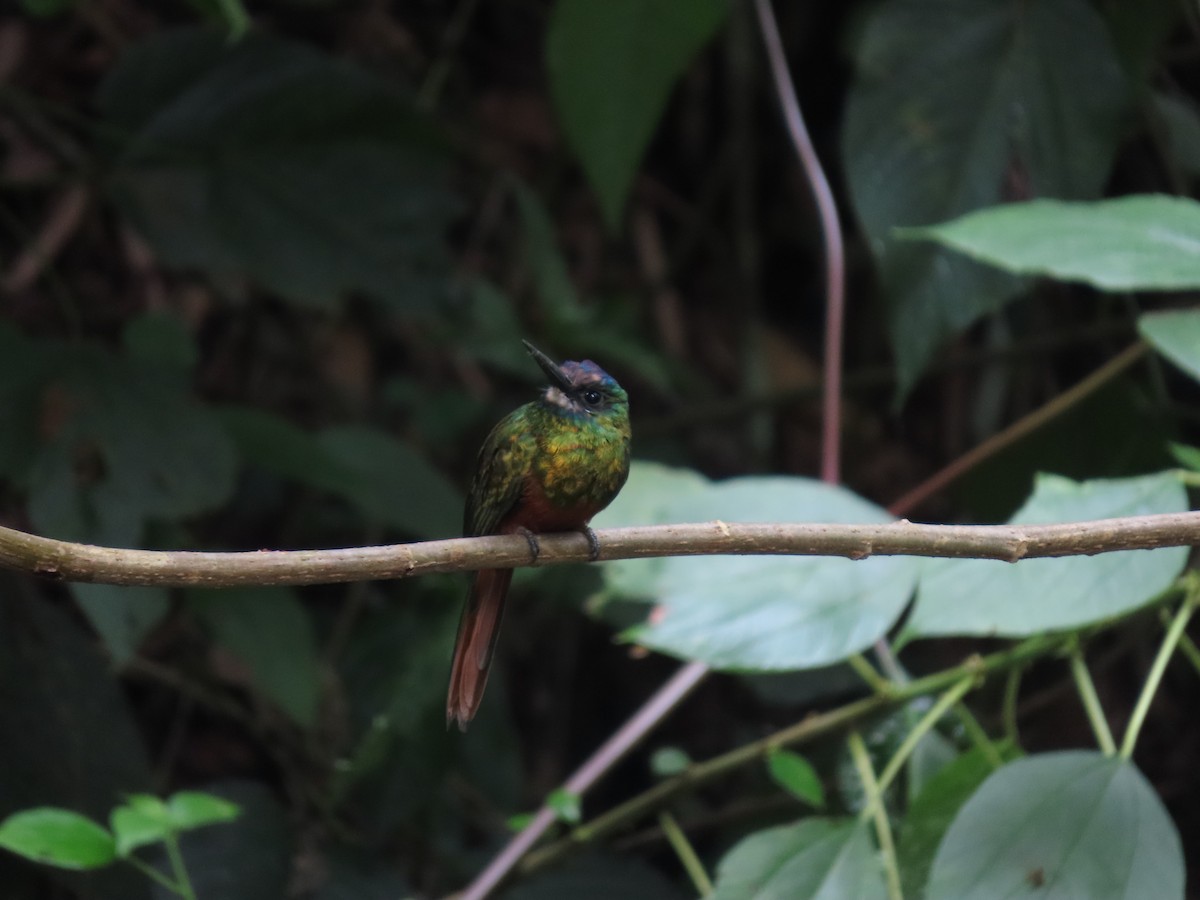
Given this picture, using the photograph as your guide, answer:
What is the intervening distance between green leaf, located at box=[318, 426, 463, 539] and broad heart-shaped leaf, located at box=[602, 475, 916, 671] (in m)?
0.59

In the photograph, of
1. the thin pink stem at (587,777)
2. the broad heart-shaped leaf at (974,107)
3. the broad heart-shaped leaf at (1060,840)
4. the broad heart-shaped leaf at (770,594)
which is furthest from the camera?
the broad heart-shaped leaf at (974,107)

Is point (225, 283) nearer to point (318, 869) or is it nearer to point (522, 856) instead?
point (318, 869)

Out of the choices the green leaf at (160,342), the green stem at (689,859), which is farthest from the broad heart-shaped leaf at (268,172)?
the green stem at (689,859)

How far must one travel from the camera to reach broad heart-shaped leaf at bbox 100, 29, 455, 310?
230cm

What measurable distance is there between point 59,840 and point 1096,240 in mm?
1253

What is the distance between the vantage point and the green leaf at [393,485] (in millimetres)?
2184

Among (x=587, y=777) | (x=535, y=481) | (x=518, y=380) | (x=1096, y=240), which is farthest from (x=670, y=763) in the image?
(x=518, y=380)

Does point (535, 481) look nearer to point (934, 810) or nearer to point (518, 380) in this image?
point (934, 810)

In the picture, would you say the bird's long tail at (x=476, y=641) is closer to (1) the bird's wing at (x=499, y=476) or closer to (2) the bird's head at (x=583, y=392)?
(1) the bird's wing at (x=499, y=476)

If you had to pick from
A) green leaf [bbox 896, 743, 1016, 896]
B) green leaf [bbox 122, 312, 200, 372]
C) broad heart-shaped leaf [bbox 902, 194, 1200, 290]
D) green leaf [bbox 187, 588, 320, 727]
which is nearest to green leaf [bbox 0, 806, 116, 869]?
green leaf [bbox 187, 588, 320, 727]

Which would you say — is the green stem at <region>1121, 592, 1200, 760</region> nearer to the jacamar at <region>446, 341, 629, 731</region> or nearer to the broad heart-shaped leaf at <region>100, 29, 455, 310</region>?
the jacamar at <region>446, 341, 629, 731</region>

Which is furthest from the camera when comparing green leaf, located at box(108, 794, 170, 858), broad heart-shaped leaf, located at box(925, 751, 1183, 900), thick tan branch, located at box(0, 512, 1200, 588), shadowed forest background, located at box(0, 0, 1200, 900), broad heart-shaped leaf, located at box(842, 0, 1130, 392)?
broad heart-shaped leaf, located at box(842, 0, 1130, 392)

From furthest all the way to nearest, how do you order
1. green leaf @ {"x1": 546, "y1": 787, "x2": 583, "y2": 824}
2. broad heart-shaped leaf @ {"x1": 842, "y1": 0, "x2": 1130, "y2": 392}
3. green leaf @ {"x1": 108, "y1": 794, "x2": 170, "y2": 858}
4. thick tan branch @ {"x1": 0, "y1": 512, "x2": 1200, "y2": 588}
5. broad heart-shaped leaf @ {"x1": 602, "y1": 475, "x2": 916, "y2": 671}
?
broad heart-shaped leaf @ {"x1": 842, "y1": 0, "x2": 1130, "y2": 392}
green leaf @ {"x1": 546, "y1": 787, "x2": 583, "y2": 824}
broad heart-shaped leaf @ {"x1": 602, "y1": 475, "x2": 916, "y2": 671}
green leaf @ {"x1": 108, "y1": 794, "x2": 170, "y2": 858}
thick tan branch @ {"x1": 0, "y1": 512, "x2": 1200, "y2": 588}

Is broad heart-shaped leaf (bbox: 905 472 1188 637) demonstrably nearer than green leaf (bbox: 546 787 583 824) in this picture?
Yes
